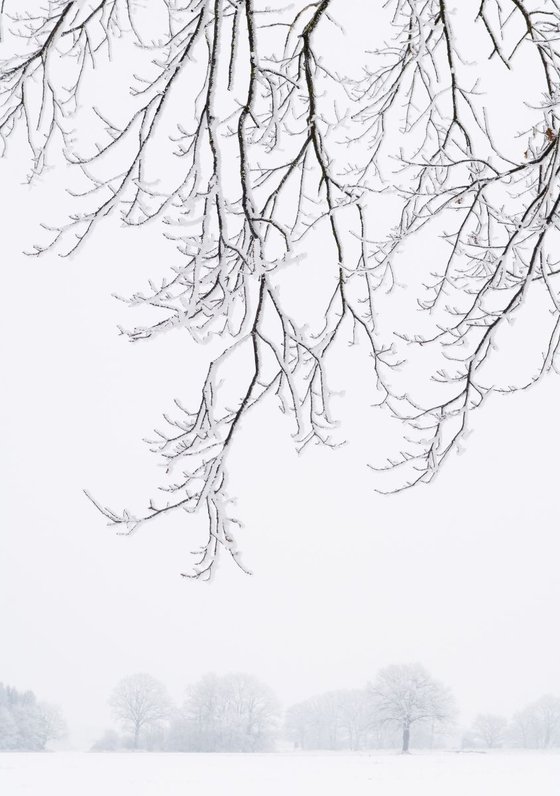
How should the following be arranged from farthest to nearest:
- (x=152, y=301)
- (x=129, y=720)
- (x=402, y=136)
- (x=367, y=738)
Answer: (x=367, y=738) < (x=129, y=720) < (x=402, y=136) < (x=152, y=301)

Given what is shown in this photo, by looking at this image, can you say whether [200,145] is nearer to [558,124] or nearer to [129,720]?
[558,124]

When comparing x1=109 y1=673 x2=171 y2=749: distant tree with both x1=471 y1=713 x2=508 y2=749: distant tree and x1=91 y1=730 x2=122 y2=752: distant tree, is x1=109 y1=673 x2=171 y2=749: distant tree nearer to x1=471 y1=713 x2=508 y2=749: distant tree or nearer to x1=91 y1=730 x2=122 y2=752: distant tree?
x1=91 y1=730 x2=122 y2=752: distant tree

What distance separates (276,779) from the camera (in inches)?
738

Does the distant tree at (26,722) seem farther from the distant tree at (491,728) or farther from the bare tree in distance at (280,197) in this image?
the bare tree in distance at (280,197)

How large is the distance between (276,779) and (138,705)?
46.7 meters

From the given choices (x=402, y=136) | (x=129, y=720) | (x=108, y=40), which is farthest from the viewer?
(x=129, y=720)

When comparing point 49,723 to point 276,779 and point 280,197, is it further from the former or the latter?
point 280,197

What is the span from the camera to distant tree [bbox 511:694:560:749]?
6906 centimetres

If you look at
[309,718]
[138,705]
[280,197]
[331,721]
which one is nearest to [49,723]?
[138,705]

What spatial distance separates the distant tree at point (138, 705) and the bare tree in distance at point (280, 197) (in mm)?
64565

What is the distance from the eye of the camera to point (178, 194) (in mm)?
2207

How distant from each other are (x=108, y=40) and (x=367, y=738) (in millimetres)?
→ 86885

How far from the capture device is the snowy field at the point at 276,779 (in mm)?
16047

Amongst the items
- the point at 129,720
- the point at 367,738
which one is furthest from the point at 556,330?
the point at 367,738
